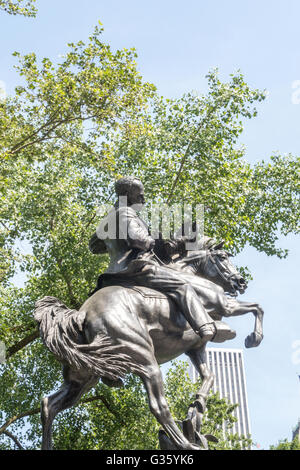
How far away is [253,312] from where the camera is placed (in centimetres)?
646

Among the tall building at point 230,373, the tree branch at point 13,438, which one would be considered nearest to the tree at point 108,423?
the tree branch at point 13,438

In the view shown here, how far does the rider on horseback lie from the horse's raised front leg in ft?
2.01

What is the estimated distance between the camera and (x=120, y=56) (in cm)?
1551

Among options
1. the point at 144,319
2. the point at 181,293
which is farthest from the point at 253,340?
the point at 144,319

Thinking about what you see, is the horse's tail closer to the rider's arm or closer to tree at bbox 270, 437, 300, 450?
the rider's arm

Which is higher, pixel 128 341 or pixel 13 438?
pixel 128 341

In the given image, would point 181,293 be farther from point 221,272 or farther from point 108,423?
point 108,423

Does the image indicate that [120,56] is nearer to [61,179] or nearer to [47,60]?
[47,60]

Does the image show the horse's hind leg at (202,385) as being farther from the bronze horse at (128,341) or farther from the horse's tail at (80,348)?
the horse's tail at (80,348)

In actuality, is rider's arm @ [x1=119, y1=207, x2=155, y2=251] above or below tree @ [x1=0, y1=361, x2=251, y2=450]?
above

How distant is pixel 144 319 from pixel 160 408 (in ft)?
2.96

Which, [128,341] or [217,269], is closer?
[128,341]

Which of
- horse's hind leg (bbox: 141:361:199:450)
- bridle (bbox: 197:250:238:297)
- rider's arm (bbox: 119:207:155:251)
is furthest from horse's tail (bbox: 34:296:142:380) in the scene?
bridle (bbox: 197:250:238:297)

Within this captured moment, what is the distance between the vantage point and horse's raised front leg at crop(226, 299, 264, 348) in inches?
246
